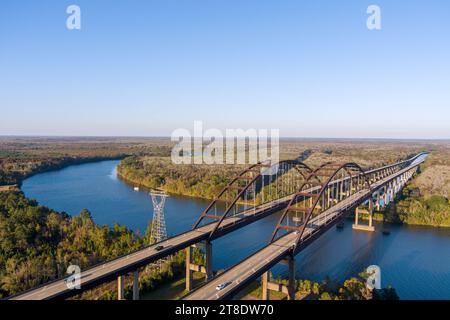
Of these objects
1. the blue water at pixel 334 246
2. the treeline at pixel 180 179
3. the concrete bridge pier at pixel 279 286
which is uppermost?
the treeline at pixel 180 179

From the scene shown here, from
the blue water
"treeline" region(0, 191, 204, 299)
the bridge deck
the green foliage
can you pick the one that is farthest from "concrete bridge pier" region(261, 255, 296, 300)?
the green foliage

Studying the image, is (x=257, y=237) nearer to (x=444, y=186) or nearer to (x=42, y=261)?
(x=42, y=261)

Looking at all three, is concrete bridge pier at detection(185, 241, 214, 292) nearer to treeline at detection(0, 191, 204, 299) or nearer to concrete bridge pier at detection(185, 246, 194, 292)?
concrete bridge pier at detection(185, 246, 194, 292)

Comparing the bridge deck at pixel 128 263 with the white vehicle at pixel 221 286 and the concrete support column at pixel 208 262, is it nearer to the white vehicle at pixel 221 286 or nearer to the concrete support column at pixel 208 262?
the concrete support column at pixel 208 262

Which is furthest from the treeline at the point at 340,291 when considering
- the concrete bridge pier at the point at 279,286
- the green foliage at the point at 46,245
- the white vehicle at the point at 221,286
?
the green foliage at the point at 46,245

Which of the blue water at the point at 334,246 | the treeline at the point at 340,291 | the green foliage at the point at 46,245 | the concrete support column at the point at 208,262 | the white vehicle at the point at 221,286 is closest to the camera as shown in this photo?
the white vehicle at the point at 221,286

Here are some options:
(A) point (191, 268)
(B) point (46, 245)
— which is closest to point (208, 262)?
(A) point (191, 268)

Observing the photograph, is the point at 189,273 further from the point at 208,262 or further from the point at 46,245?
the point at 46,245

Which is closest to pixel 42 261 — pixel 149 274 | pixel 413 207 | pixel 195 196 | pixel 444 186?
pixel 149 274
